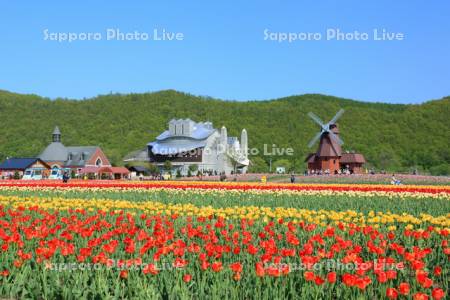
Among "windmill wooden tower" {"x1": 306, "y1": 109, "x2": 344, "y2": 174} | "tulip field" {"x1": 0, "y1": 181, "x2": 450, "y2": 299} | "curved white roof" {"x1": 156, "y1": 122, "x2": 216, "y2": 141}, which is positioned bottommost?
"tulip field" {"x1": 0, "y1": 181, "x2": 450, "y2": 299}

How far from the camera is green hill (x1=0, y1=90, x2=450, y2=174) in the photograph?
319ft

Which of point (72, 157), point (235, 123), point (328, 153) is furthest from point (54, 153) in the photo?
point (235, 123)

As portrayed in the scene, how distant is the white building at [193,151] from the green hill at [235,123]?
640 cm

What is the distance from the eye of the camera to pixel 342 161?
71938 mm

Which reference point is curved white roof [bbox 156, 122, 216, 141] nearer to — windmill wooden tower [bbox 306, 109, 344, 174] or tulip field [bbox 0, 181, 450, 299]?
windmill wooden tower [bbox 306, 109, 344, 174]

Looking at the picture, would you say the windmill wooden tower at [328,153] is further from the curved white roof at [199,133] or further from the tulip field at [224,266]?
the tulip field at [224,266]

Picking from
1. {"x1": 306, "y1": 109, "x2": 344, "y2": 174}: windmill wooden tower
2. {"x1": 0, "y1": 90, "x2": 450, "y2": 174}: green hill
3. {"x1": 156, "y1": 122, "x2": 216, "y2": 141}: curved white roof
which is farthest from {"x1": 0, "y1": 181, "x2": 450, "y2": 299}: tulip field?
{"x1": 156, "y1": 122, "x2": 216, "y2": 141}: curved white roof

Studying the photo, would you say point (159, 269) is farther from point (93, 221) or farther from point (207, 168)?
point (207, 168)

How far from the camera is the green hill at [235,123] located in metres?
97.3

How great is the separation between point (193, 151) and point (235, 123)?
117ft

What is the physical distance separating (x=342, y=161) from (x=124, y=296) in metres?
67.3

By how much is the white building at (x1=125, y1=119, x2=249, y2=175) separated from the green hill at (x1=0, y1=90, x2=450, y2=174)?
21.0 feet

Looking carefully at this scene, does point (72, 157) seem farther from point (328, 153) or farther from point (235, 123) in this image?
point (235, 123)

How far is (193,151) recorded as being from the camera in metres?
87.7
